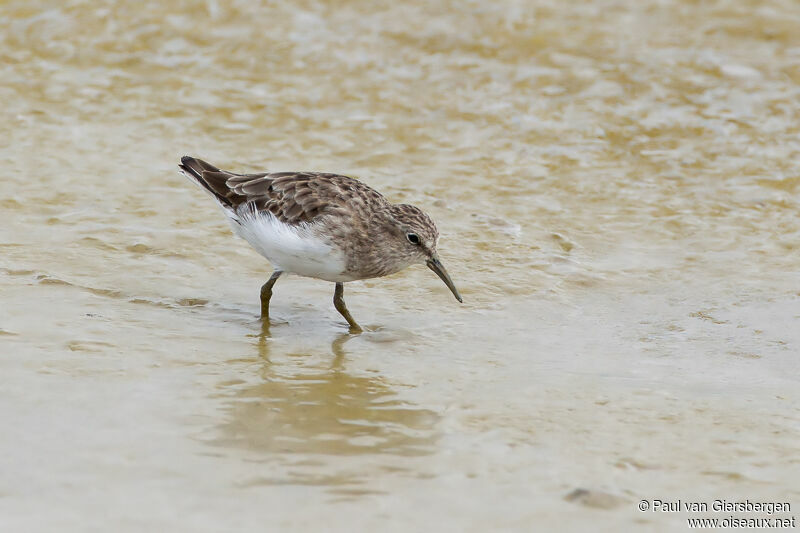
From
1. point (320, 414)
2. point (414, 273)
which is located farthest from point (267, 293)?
point (320, 414)

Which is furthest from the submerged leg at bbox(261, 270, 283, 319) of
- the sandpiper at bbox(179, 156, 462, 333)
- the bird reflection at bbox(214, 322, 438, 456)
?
the bird reflection at bbox(214, 322, 438, 456)

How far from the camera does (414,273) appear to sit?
870 cm

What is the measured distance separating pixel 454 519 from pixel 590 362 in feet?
8.17

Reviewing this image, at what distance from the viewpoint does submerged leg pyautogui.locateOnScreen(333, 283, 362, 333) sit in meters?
7.50

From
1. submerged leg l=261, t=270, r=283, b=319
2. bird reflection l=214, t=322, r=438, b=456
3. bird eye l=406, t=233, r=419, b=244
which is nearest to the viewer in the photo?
bird reflection l=214, t=322, r=438, b=456

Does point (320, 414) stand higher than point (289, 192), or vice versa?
point (289, 192)

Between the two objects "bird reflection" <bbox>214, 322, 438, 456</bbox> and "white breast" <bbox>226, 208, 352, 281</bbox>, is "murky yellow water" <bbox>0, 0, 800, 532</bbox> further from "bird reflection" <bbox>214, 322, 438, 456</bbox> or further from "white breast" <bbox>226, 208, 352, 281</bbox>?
"white breast" <bbox>226, 208, 352, 281</bbox>

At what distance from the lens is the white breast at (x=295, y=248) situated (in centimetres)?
741

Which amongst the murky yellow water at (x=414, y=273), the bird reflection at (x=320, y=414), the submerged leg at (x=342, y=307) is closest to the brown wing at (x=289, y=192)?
the submerged leg at (x=342, y=307)

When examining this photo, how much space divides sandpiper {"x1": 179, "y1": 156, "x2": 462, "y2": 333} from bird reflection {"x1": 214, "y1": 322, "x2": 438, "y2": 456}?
2.69 ft

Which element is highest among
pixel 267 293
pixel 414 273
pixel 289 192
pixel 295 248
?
pixel 289 192

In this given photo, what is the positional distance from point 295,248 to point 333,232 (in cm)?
28

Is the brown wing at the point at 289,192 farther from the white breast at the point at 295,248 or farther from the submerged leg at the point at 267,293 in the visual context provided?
the submerged leg at the point at 267,293

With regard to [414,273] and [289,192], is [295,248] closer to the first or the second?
[289,192]
